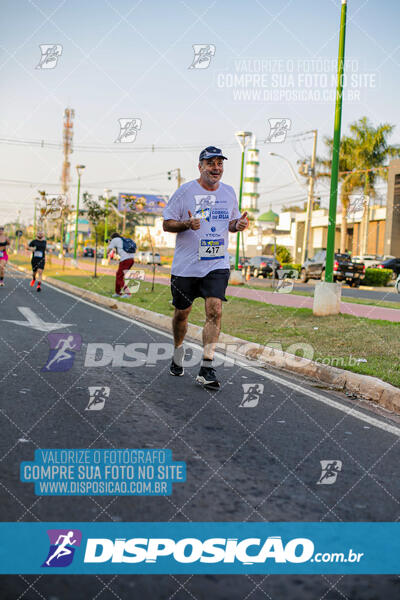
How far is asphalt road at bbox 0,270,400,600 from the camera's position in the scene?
240cm

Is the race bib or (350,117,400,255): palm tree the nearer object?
the race bib

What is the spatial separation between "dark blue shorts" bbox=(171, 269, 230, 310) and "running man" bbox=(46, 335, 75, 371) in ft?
5.06

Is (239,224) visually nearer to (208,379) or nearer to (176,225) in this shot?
(176,225)

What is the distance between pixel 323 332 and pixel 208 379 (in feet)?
14.2

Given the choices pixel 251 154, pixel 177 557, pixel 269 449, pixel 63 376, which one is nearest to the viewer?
pixel 177 557

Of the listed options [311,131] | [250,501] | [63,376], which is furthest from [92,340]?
[311,131]

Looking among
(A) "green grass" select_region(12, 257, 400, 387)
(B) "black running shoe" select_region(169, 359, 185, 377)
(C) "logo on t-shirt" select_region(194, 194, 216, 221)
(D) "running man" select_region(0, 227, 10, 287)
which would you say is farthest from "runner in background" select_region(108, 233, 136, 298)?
(C) "logo on t-shirt" select_region(194, 194, 216, 221)

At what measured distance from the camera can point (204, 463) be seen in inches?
143

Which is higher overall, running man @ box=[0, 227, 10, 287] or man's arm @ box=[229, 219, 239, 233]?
man's arm @ box=[229, 219, 239, 233]

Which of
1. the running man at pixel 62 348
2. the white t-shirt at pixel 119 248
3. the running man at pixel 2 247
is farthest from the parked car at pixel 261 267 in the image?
the running man at pixel 62 348

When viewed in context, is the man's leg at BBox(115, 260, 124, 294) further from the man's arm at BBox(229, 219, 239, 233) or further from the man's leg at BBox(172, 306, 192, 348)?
the man's arm at BBox(229, 219, 239, 233)

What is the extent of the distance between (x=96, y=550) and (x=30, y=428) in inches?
66.3

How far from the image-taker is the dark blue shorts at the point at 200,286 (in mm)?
5965

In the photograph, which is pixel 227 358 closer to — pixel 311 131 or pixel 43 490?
pixel 43 490
